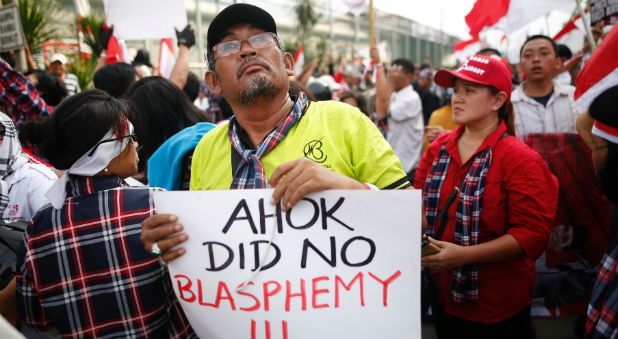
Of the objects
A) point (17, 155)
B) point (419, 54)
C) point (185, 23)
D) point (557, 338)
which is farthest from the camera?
point (419, 54)

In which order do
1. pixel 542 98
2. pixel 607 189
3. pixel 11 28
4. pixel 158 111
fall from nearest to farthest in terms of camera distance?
pixel 607 189, pixel 158 111, pixel 542 98, pixel 11 28

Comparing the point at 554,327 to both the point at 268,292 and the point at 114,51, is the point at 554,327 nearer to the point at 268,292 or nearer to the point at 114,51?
the point at 268,292

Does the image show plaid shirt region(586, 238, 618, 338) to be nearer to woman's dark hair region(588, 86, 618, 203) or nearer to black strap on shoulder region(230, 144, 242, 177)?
woman's dark hair region(588, 86, 618, 203)

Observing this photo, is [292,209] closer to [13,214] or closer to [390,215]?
[390,215]

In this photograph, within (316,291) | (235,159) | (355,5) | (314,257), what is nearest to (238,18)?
(235,159)

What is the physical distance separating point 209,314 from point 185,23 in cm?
298

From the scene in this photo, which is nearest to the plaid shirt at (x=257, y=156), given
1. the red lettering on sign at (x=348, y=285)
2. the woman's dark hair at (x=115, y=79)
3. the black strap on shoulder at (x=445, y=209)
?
the red lettering on sign at (x=348, y=285)

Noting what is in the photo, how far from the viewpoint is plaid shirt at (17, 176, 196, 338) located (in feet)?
4.95

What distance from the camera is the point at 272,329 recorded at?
52.7 inches

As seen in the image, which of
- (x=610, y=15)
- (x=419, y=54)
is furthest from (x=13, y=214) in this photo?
(x=419, y=54)

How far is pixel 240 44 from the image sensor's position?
5.44 ft

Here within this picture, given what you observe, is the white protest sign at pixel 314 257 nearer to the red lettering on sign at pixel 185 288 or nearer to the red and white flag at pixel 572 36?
A: the red lettering on sign at pixel 185 288

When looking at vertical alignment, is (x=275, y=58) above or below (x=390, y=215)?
above

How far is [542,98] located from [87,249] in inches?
149
